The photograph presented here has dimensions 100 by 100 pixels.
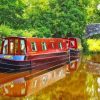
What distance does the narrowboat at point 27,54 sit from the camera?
1791 cm

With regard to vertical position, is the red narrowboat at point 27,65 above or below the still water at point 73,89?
above

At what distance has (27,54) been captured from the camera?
19172 mm

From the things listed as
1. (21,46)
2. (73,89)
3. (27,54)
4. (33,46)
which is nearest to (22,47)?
(21,46)

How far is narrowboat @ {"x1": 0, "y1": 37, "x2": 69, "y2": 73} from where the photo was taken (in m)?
17.9

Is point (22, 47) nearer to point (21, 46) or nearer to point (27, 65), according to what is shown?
point (21, 46)

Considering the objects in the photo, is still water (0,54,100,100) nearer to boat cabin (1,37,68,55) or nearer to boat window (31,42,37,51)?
boat cabin (1,37,68,55)

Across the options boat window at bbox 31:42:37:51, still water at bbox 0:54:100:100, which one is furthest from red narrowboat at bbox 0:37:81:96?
still water at bbox 0:54:100:100

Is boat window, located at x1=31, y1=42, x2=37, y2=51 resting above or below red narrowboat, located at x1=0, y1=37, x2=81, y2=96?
above

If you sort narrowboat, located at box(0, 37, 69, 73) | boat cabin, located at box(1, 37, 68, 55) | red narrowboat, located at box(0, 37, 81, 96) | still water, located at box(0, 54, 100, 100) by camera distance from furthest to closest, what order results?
boat cabin, located at box(1, 37, 68, 55) < narrowboat, located at box(0, 37, 69, 73) < red narrowboat, located at box(0, 37, 81, 96) < still water, located at box(0, 54, 100, 100)

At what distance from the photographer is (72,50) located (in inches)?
1100

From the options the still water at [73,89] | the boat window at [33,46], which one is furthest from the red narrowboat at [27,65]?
the still water at [73,89]

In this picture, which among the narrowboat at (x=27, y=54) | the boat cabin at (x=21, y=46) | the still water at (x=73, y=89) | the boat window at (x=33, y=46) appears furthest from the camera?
the boat window at (x=33, y=46)

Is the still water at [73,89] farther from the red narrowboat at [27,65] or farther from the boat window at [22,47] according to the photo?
the boat window at [22,47]

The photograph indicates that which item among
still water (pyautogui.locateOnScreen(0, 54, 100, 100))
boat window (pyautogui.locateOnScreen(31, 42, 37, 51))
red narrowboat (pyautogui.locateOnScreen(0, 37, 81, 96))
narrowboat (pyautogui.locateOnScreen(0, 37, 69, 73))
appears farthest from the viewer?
boat window (pyautogui.locateOnScreen(31, 42, 37, 51))
